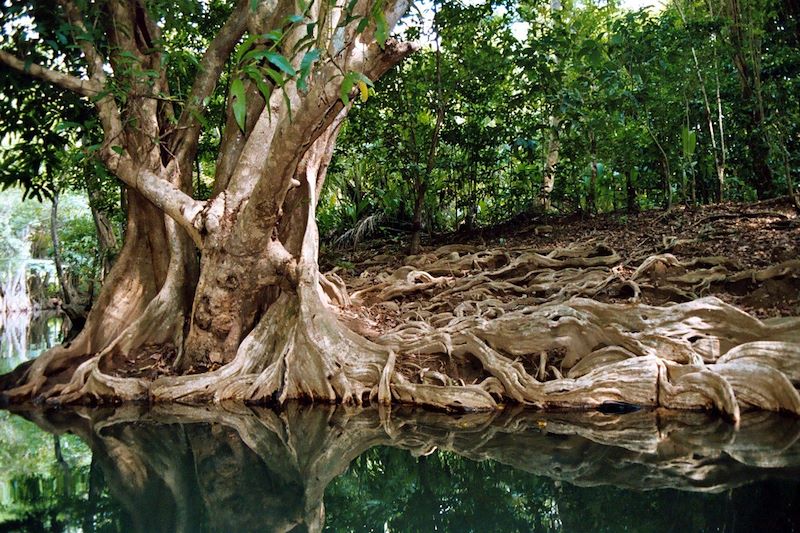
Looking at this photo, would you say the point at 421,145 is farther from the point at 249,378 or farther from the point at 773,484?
the point at 773,484

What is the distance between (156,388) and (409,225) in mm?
5788

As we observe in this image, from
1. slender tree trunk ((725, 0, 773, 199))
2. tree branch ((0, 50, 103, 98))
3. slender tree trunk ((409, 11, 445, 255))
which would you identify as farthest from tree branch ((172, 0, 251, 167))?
slender tree trunk ((725, 0, 773, 199))

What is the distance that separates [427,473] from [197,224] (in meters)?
3.09

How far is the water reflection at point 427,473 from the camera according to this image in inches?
109

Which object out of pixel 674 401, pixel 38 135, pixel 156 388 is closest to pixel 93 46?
pixel 38 135

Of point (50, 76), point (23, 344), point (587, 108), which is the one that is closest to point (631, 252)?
point (587, 108)

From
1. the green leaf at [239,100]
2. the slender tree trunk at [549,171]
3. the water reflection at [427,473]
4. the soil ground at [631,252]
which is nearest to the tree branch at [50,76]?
the soil ground at [631,252]

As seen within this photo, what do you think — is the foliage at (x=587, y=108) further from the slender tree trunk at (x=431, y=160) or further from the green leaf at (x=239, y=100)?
the green leaf at (x=239, y=100)

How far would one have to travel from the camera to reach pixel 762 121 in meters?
7.45

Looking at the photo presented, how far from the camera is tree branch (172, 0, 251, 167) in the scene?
6371mm

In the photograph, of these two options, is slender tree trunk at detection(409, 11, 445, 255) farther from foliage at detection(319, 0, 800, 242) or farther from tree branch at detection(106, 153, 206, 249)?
tree branch at detection(106, 153, 206, 249)

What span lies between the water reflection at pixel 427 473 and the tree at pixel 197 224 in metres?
0.75

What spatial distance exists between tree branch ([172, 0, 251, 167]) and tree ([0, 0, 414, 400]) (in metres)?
0.01

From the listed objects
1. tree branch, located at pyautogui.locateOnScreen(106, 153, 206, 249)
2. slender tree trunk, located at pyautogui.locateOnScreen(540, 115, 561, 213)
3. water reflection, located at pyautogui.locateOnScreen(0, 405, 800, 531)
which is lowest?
water reflection, located at pyautogui.locateOnScreen(0, 405, 800, 531)
